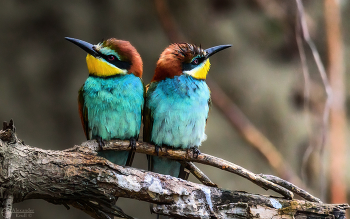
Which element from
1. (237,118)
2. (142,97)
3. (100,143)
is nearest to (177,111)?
(142,97)

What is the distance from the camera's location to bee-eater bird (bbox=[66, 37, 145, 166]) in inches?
76.5

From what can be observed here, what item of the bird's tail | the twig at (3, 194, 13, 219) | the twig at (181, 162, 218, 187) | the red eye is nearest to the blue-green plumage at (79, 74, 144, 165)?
the red eye

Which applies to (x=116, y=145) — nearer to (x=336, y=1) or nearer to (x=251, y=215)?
(x=251, y=215)

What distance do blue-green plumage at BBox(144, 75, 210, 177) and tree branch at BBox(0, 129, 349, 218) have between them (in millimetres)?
347

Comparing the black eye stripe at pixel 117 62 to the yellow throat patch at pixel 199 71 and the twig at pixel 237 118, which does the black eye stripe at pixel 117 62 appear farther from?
the twig at pixel 237 118

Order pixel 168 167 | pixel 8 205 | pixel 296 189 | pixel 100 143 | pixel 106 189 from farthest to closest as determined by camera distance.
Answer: pixel 168 167
pixel 100 143
pixel 296 189
pixel 106 189
pixel 8 205

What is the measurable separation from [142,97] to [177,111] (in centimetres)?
23

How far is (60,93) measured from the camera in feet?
12.4

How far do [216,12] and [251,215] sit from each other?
2.91 meters

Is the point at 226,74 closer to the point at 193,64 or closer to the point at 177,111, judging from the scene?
the point at 193,64

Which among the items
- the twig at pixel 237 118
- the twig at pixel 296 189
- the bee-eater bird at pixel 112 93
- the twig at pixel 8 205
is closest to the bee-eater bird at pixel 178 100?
the bee-eater bird at pixel 112 93

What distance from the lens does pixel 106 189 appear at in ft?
5.00

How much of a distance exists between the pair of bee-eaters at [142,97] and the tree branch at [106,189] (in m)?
0.32

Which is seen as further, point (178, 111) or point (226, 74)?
point (226, 74)
